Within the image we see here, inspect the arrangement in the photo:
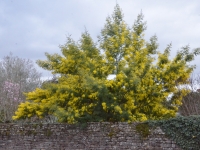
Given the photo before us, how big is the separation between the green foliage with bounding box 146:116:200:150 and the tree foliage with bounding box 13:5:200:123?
5.00 feet

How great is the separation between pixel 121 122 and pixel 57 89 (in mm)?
2862

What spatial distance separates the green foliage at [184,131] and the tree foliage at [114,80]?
1.52 meters

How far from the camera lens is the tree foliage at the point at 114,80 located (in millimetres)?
13875

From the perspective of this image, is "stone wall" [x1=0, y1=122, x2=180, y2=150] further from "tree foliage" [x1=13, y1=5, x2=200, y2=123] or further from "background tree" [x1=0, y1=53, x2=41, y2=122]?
"background tree" [x1=0, y1=53, x2=41, y2=122]

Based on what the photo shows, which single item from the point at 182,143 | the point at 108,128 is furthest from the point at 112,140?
the point at 182,143

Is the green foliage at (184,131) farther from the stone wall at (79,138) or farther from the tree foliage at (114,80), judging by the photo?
the tree foliage at (114,80)

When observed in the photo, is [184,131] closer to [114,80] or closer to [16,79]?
[114,80]

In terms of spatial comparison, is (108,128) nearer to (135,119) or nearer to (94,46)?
(135,119)

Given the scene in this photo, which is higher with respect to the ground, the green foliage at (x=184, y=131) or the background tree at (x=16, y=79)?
the background tree at (x=16, y=79)

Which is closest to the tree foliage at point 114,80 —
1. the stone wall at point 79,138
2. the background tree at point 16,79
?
the stone wall at point 79,138

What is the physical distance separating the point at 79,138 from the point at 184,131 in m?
3.81

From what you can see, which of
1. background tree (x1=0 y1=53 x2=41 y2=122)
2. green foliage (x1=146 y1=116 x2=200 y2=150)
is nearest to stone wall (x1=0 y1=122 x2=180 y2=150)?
green foliage (x1=146 y1=116 x2=200 y2=150)

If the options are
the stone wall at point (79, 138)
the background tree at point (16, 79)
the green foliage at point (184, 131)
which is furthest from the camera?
the background tree at point (16, 79)

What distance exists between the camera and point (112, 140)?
13273 millimetres
